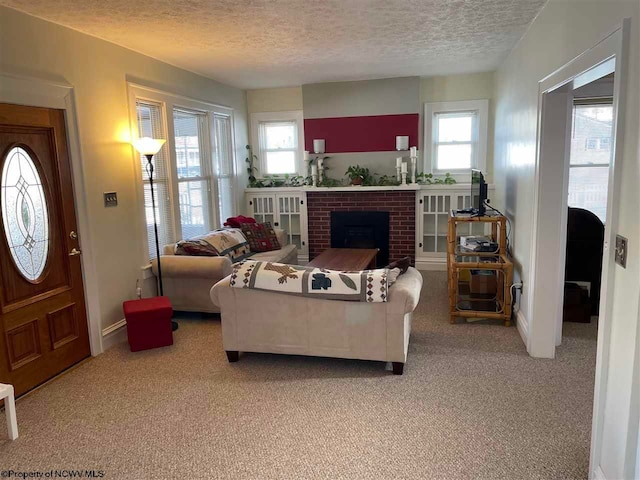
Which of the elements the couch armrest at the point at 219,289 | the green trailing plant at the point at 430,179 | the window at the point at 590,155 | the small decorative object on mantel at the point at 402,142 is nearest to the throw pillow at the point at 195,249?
the couch armrest at the point at 219,289

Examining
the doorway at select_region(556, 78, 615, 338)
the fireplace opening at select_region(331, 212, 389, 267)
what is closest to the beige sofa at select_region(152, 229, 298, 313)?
the fireplace opening at select_region(331, 212, 389, 267)

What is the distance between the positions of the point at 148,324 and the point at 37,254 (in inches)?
38.9

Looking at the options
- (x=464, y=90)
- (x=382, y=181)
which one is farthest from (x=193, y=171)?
(x=464, y=90)

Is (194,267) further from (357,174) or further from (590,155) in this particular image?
(590,155)

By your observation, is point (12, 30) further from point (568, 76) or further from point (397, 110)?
point (397, 110)

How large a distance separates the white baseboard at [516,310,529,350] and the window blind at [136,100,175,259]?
3.46 metres

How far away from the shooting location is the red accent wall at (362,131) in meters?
6.12

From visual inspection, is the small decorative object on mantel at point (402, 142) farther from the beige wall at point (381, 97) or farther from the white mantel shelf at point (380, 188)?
the white mantel shelf at point (380, 188)

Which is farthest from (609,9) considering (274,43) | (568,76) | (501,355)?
(274,43)

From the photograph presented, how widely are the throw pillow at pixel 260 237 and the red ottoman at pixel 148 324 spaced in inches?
69.7

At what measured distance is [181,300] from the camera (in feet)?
14.8

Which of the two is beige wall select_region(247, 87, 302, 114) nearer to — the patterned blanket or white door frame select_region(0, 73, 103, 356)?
white door frame select_region(0, 73, 103, 356)

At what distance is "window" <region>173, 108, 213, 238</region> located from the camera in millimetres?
5082

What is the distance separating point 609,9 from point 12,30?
134 inches
